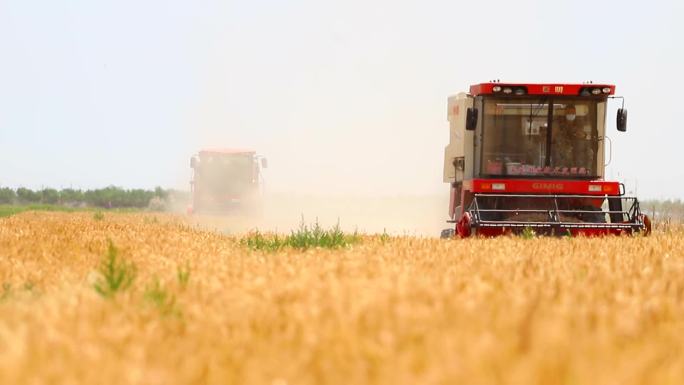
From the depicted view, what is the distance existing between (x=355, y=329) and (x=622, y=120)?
12.7 metres

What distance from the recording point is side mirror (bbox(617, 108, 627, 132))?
1512 cm

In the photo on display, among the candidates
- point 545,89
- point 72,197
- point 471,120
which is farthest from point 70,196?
point 471,120

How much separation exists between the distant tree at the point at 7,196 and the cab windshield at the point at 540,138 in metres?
63.6

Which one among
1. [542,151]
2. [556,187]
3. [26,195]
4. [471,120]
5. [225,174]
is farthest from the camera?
[26,195]

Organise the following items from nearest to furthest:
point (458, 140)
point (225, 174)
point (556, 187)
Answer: point (556, 187) → point (458, 140) → point (225, 174)

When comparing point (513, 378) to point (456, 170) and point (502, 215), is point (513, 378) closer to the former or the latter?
point (502, 215)

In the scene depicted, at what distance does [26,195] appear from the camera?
74.6 m

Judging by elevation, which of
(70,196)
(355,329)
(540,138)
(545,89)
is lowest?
(355,329)

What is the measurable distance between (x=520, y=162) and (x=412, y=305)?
42.0 feet

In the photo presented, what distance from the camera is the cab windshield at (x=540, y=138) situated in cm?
1609

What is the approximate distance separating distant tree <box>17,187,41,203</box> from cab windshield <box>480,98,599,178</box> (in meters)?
62.9

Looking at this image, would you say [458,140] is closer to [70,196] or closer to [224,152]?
[224,152]

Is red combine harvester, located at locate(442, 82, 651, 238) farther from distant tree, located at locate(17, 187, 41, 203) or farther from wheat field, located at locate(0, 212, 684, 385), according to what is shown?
distant tree, located at locate(17, 187, 41, 203)

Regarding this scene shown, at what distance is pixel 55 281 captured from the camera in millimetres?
6789
